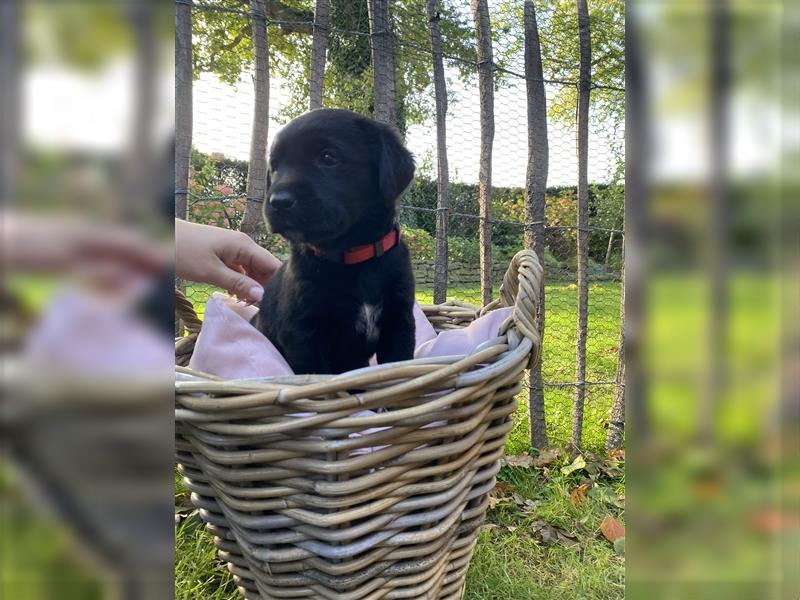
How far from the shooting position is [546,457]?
222 centimetres

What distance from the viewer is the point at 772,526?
302 mm

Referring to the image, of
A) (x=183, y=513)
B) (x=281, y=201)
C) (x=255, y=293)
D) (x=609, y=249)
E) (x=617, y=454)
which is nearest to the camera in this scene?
(x=281, y=201)

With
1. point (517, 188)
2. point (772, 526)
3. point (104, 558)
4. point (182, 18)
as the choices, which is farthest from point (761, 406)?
point (517, 188)

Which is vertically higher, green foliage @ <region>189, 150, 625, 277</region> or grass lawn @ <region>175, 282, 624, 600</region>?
green foliage @ <region>189, 150, 625, 277</region>

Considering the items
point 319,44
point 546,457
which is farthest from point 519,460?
point 319,44

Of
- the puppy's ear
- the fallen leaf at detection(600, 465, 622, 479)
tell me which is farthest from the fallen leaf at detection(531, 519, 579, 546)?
the puppy's ear

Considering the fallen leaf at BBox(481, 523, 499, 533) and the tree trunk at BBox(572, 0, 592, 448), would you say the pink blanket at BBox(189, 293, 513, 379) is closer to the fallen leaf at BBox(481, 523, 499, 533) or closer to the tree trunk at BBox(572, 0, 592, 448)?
the fallen leaf at BBox(481, 523, 499, 533)

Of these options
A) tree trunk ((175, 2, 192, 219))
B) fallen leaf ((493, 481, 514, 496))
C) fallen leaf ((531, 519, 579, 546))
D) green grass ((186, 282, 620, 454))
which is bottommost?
fallen leaf ((531, 519, 579, 546))

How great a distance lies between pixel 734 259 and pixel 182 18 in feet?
6.64

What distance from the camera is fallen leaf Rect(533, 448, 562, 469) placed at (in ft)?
7.13

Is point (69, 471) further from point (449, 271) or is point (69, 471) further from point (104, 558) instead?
point (449, 271)

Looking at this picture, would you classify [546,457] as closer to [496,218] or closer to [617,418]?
[617,418]

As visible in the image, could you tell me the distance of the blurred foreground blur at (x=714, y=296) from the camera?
0.26 meters

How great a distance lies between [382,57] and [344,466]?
1812 mm
